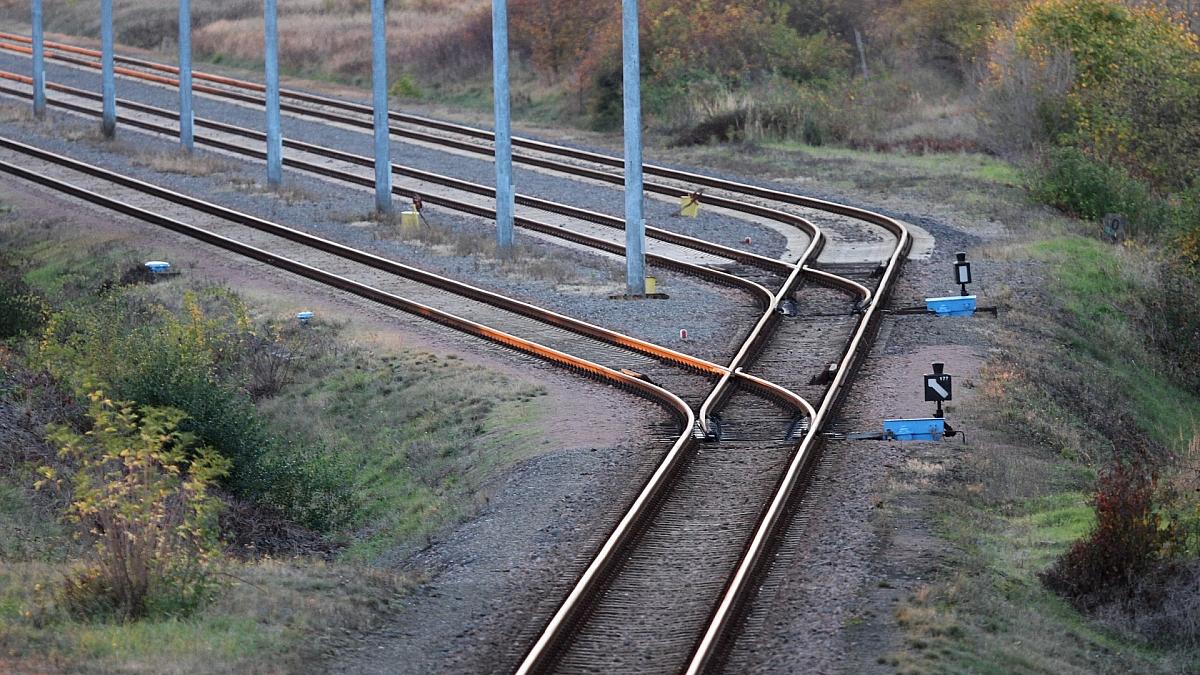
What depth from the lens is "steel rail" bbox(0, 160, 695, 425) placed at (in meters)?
17.6

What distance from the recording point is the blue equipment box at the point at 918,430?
15.6 m

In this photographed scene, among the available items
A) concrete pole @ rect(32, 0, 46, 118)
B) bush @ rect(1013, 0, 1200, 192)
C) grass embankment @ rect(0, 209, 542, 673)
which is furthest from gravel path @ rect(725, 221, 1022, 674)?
concrete pole @ rect(32, 0, 46, 118)

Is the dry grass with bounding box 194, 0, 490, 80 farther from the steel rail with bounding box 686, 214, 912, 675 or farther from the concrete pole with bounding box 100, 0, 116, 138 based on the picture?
the steel rail with bounding box 686, 214, 912, 675

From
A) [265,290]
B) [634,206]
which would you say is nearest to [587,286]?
[634,206]

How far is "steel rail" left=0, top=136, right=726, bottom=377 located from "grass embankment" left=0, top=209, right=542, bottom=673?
7.26 feet

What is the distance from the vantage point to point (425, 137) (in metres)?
41.7

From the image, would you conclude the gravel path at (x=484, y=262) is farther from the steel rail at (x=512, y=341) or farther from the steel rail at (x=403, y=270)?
the steel rail at (x=512, y=341)

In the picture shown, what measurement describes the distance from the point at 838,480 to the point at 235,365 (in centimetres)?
944

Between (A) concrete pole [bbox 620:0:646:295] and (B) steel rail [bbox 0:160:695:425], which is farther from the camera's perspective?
(A) concrete pole [bbox 620:0:646:295]


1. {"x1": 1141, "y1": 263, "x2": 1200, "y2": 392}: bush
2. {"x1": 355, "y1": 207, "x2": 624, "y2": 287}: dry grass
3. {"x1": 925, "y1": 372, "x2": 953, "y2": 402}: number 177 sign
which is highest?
{"x1": 925, "y1": 372, "x2": 953, "y2": 402}: number 177 sign

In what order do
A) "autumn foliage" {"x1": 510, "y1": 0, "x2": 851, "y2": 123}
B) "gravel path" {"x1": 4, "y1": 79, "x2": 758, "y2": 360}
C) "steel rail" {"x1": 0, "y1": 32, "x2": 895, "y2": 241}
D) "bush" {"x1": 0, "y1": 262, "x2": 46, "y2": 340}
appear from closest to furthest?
"gravel path" {"x1": 4, "y1": 79, "x2": 758, "y2": 360} → "bush" {"x1": 0, "y1": 262, "x2": 46, "y2": 340} → "steel rail" {"x1": 0, "y1": 32, "x2": 895, "y2": 241} → "autumn foliage" {"x1": 510, "y1": 0, "x2": 851, "y2": 123}

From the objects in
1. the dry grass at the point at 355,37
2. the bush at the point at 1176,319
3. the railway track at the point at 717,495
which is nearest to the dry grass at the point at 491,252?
the railway track at the point at 717,495

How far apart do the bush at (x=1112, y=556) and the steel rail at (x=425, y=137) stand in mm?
12635

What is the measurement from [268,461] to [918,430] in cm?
681
